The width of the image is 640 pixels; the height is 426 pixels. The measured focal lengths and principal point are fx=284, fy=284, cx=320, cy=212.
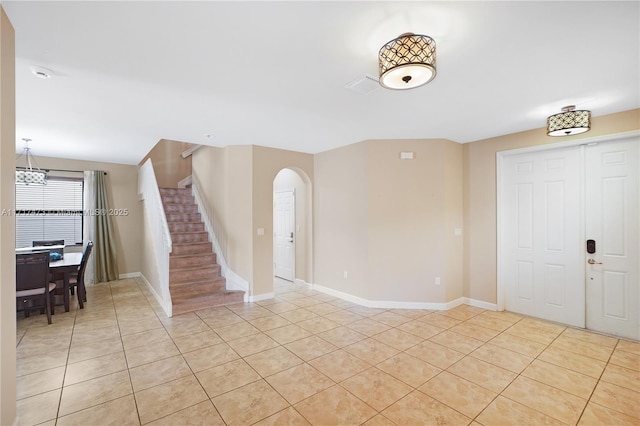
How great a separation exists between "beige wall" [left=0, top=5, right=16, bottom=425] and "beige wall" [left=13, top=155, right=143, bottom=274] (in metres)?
5.43

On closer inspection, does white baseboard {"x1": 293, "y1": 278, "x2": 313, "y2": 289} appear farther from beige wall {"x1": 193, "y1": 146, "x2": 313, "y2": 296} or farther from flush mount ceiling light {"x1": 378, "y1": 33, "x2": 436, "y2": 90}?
flush mount ceiling light {"x1": 378, "y1": 33, "x2": 436, "y2": 90}

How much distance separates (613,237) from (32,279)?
24.4 feet

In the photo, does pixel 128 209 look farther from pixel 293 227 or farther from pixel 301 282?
pixel 301 282

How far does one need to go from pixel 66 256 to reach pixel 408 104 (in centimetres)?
635

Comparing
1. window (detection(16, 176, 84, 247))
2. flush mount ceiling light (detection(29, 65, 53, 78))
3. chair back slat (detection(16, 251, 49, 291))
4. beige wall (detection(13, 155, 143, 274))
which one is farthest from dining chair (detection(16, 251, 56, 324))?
beige wall (detection(13, 155, 143, 274))

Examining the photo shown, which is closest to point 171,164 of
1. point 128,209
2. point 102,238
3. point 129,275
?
point 128,209

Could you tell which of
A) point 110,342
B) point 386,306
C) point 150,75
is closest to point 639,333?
→ point 386,306

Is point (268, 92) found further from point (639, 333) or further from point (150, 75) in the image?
point (639, 333)

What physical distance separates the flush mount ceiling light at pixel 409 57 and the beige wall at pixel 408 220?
2641mm

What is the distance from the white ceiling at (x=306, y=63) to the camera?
5.69 ft

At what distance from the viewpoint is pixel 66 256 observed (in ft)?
17.2

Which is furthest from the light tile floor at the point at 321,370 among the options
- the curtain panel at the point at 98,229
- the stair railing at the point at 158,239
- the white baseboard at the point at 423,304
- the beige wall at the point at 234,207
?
the curtain panel at the point at 98,229

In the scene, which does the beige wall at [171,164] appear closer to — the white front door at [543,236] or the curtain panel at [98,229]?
the curtain panel at [98,229]

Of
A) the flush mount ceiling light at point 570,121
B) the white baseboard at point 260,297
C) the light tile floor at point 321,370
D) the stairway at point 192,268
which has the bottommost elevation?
the light tile floor at point 321,370
